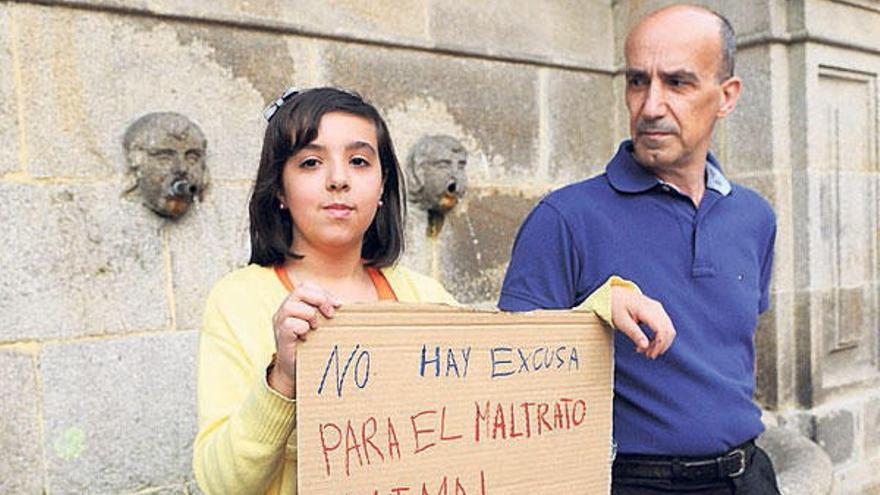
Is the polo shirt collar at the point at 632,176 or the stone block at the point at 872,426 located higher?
the polo shirt collar at the point at 632,176

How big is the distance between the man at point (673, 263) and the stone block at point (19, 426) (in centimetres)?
144

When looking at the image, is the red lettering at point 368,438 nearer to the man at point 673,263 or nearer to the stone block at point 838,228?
the man at point 673,263

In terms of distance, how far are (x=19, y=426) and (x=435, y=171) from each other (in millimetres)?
1617

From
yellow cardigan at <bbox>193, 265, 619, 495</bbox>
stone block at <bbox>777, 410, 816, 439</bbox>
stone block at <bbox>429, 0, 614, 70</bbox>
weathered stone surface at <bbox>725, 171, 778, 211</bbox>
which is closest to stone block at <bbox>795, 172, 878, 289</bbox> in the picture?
weathered stone surface at <bbox>725, 171, 778, 211</bbox>

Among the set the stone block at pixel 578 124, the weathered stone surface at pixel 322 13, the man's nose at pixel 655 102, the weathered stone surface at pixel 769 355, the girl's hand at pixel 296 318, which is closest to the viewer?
the girl's hand at pixel 296 318

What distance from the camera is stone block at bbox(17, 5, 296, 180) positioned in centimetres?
246

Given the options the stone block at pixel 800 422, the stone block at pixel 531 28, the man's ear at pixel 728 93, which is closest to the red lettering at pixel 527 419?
the man's ear at pixel 728 93

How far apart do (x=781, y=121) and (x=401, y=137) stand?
1.55 meters

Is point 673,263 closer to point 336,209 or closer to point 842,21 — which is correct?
point 336,209

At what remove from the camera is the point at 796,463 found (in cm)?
260

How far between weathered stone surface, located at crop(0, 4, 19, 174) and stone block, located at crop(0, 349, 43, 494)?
1.77 ft

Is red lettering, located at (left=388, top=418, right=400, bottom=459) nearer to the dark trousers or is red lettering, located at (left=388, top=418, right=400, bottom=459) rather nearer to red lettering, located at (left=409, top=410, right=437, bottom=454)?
red lettering, located at (left=409, top=410, right=437, bottom=454)

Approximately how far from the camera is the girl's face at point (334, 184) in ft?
4.61

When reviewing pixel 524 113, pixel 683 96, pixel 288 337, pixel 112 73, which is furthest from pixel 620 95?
pixel 288 337
